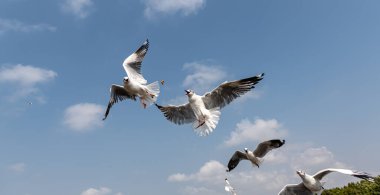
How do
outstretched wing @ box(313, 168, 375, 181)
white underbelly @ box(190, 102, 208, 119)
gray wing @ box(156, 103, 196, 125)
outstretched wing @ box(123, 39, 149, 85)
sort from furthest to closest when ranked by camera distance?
outstretched wing @ box(123, 39, 149, 85), gray wing @ box(156, 103, 196, 125), white underbelly @ box(190, 102, 208, 119), outstretched wing @ box(313, 168, 375, 181)

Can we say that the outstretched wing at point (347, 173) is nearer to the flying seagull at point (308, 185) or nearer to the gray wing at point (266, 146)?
the flying seagull at point (308, 185)

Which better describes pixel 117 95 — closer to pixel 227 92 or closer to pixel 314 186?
pixel 227 92

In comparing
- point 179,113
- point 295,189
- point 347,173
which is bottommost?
point 347,173

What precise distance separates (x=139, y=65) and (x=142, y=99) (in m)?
3.21

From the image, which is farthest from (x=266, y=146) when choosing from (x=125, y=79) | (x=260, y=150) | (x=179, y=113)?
(x=125, y=79)

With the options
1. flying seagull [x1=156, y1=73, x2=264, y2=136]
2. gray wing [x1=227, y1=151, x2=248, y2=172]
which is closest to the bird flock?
flying seagull [x1=156, y1=73, x2=264, y2=136]

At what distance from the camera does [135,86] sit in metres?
16.9

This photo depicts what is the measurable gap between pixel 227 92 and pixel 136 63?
504 centimetres

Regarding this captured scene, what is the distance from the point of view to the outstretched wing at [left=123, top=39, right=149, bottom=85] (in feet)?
60.2

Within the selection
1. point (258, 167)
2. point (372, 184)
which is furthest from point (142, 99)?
point (372, 184)

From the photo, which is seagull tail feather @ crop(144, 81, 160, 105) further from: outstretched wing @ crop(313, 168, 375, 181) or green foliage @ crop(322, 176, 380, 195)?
green foliage @ crop(322, 176, 380, 195)

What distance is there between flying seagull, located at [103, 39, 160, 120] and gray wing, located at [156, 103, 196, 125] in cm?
107

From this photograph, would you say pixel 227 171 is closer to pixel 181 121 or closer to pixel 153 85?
pixel 181 121

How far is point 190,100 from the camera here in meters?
16.6
